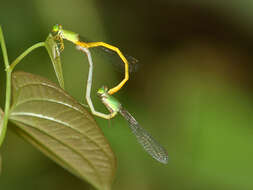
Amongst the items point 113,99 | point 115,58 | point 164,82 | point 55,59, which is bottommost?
point 164,82

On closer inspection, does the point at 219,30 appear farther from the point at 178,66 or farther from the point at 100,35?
the point at 100,35

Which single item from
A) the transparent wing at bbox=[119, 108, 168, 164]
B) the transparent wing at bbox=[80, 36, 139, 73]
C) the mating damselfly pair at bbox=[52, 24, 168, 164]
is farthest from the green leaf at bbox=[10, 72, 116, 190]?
the transparent wing at bbox=[80, 36, 139, 73]

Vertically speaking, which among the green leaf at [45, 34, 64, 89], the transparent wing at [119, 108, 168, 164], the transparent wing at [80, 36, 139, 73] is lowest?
the transparent wing at [119, 108, 168, 164]

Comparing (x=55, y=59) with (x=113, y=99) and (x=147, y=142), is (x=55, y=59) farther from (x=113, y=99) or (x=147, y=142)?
(x=147, y=142)

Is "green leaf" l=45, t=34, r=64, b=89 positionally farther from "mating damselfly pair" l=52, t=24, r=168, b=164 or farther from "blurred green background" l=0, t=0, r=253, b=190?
"blurred green background" l=0, t=0, r=253, b=190

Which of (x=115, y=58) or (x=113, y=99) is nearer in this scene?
(x=113, y=99)

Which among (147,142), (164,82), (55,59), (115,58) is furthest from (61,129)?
(164,82)

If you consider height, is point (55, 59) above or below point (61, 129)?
above
